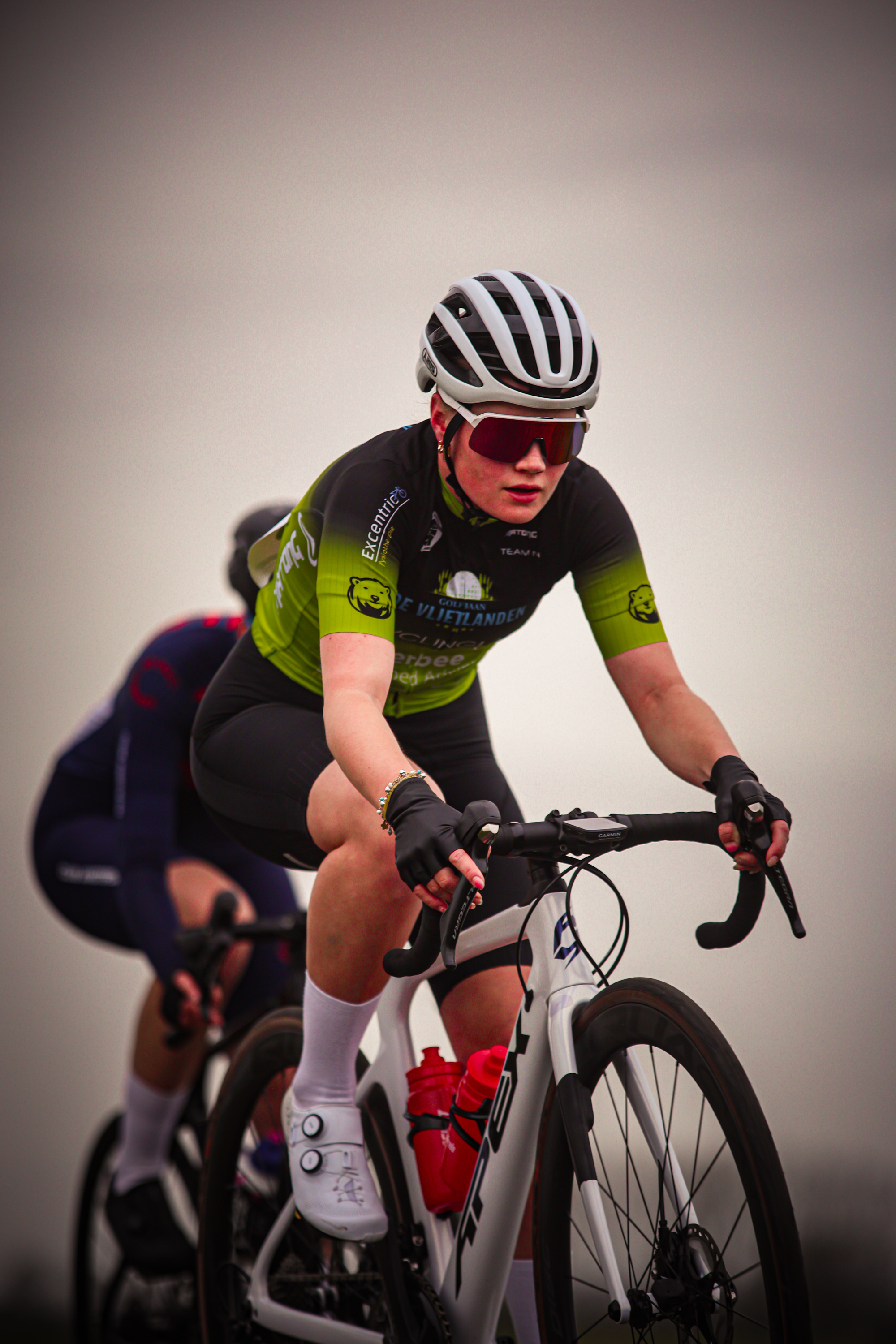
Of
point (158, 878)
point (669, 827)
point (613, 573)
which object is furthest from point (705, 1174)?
point (158, 878)

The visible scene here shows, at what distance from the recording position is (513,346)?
4.92 ft

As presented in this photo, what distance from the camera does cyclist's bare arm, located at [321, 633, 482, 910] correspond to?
4.01 feet

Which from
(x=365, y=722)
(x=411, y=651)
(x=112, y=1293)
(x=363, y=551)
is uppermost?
(x=363, y=551)

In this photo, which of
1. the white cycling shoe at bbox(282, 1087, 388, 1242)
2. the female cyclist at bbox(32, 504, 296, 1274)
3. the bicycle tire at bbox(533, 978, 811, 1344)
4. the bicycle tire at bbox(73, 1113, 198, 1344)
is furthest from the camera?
the bicycle tire at bbox(73, 1113, 198, 1344)

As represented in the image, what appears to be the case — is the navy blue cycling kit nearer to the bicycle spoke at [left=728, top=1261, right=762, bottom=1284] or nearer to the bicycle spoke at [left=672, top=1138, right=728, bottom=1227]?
the bicycle spoke at [left=672, top=1138, right=728, bottom=1227]

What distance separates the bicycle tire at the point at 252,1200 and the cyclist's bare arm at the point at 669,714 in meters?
0.74

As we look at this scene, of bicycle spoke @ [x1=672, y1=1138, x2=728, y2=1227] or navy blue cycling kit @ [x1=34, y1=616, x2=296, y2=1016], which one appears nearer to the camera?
bicycle spoke @ [x1=672, y1=1138, x2=728, y2=1227]

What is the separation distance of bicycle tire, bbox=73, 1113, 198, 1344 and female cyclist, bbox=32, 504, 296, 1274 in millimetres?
269

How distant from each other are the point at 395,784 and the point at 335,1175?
2.24 feet

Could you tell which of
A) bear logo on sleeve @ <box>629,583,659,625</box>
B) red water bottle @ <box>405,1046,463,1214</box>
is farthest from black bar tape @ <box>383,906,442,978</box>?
bear logo on sleeve @ <box>629,583,659,625</box>

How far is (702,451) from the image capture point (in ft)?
10.9

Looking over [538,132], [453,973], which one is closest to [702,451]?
[538,132]

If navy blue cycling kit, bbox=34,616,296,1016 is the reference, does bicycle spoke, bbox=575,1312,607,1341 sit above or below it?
below

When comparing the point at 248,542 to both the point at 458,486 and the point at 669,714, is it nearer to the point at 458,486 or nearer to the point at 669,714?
the point at 458,486
